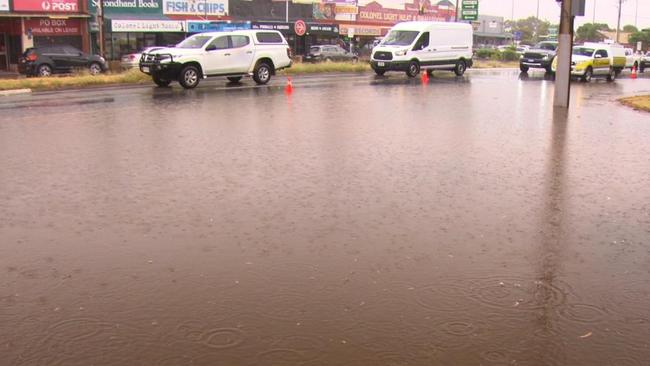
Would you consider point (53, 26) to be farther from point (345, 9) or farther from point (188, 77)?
point (345, 9)

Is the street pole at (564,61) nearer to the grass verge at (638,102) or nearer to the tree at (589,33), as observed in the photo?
the grass verge at (638,102)

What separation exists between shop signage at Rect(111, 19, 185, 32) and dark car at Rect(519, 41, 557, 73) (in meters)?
21.4

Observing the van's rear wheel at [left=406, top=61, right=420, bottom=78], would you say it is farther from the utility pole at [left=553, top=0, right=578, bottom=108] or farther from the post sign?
the post sign

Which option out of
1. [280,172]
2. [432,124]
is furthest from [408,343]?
[432,124]

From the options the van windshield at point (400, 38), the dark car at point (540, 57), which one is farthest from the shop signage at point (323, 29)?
the van windshield at point (400, 38)

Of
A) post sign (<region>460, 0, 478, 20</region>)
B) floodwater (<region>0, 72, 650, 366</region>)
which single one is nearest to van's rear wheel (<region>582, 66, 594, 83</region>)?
floodwater (<region>0, 72, 650, 366</region>)

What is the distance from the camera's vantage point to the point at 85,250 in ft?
18.8

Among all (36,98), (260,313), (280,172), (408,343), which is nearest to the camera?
(408,343)

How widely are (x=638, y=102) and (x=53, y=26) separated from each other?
3187cm

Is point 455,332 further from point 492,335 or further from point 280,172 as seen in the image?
point 280,172

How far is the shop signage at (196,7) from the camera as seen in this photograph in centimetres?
4559

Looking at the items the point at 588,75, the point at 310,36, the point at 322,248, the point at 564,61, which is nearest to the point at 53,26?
the point at 310,36

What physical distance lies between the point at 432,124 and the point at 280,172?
5684 millimetres

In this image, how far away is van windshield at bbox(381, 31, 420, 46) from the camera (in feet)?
104
